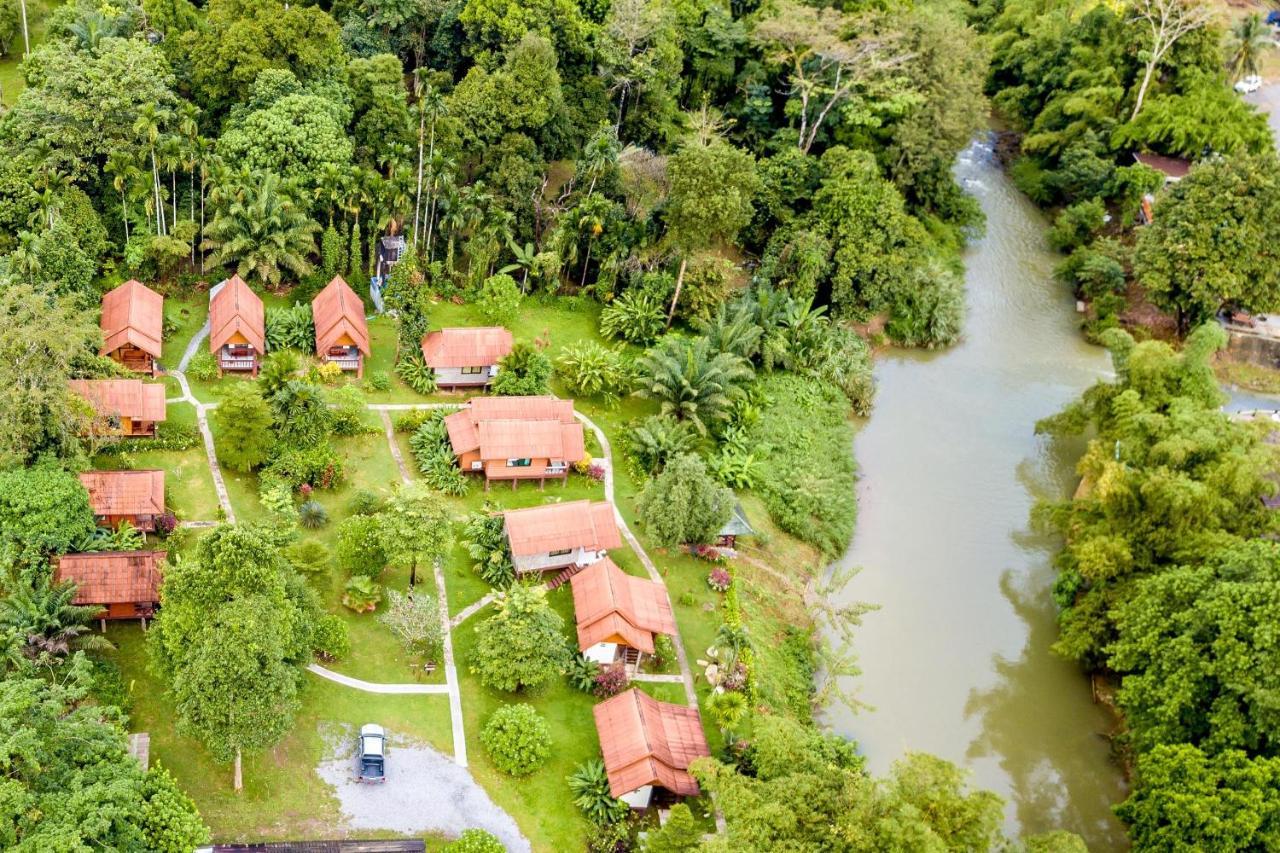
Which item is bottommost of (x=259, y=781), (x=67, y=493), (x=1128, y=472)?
(x=259, y=781)

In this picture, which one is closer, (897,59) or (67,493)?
(67,493)

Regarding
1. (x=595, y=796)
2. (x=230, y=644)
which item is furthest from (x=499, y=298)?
(x=595, y=796)

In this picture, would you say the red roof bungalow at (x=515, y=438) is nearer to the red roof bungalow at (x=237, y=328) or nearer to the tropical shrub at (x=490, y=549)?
the tropical shrub at (x=490, y=549)

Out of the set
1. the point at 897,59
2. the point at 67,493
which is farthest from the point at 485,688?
the point at 897,59

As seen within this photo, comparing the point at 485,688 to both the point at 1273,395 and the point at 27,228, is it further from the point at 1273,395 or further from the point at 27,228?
the point at 1273,395

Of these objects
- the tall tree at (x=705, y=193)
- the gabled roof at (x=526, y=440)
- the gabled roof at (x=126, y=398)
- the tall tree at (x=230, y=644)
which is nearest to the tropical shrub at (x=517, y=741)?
the tall tree at (x=230, y=644)
